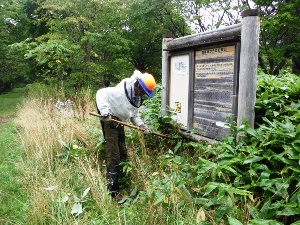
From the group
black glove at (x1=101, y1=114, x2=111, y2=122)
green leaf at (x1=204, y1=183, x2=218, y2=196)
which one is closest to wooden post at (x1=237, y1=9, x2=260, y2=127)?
green leaf at (x1=204, y1=183, x2=218, y2=196)

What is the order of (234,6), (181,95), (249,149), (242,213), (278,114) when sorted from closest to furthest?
1. (242,213)
2. (249,149)
3. (278,114)
4. (181,95)
5. (234,6)

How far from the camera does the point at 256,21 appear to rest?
320 cm

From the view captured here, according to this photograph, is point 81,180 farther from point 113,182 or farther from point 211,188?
point 211,188

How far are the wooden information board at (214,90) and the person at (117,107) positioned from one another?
27.0 inches

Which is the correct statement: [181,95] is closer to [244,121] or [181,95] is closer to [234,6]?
[244,121]

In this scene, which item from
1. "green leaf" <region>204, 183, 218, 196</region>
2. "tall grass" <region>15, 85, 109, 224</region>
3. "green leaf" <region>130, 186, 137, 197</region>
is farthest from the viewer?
"green leaf" <region>130, 186, 137, 197</region>

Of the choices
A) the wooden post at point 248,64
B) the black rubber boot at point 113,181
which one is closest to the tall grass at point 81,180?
the black rubber boot at point 113,181

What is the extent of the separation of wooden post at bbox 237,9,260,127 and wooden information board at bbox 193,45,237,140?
0.20 meters

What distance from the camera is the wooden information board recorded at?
3.61 meters

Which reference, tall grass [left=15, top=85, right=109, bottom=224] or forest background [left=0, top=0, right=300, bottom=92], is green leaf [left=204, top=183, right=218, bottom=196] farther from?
forest background [left=0, top=0, right=300, bottom=92]

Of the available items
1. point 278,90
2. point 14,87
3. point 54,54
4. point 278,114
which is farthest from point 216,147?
point 14,87

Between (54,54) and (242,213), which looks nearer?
(242,213)

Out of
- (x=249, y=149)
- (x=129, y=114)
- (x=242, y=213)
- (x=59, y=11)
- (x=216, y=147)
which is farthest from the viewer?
(x=59, y=11)

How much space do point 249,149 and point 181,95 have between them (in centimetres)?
185
